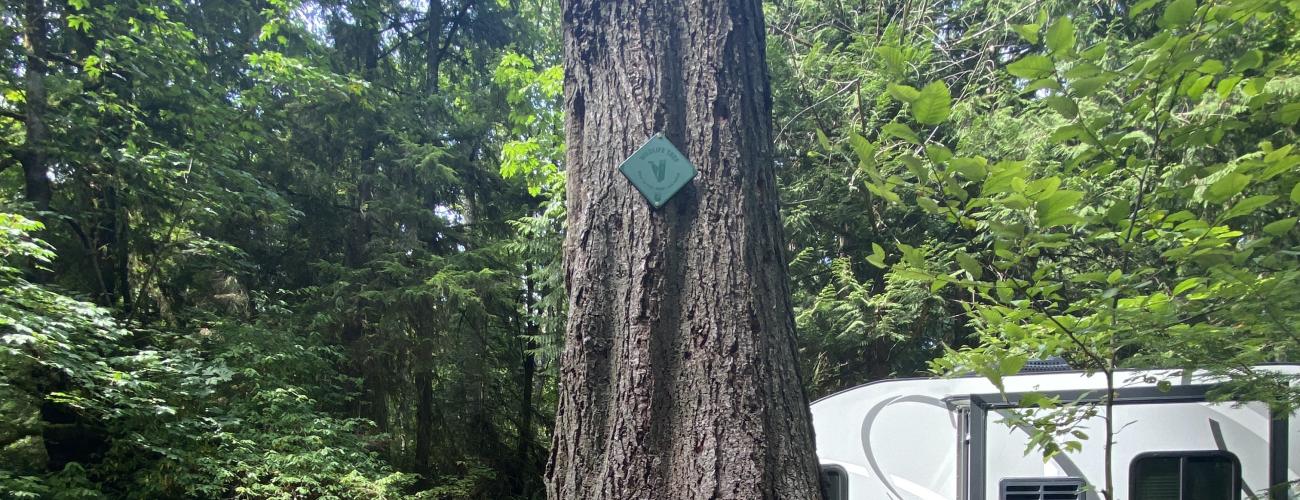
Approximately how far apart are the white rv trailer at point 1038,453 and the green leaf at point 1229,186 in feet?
6.18

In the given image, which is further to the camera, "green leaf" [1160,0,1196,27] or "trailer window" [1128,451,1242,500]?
"trailer window" [1128,451,1242,500]

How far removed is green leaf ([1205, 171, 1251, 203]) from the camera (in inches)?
72.3

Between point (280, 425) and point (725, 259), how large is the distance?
6.45m

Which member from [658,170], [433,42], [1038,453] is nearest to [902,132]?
[658,170]

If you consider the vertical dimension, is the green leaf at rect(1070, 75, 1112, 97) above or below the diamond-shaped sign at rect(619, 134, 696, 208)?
above

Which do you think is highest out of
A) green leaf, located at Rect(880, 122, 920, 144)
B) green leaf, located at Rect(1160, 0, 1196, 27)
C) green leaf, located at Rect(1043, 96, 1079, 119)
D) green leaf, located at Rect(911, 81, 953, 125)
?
green leaf, located at Rect(1160, 0, 1196, 27)

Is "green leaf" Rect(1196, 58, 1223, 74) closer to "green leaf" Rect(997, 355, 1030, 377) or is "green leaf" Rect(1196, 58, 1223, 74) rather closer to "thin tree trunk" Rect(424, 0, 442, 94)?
"green leaf" Rect(997, 355, 1030, 377)

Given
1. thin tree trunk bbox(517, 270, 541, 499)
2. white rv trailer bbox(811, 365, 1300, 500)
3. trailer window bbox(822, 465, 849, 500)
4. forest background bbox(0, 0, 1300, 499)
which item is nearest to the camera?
forest background bbox(0, 0, 1300, 499)

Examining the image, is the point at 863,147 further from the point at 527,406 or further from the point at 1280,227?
the point at 527,406

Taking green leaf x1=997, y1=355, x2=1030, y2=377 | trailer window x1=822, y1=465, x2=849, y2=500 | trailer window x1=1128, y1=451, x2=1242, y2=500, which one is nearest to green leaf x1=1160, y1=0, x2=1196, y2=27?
green leaf x1=997, y1=355, x2=1030, y2=377

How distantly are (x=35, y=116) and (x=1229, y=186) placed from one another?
8376mm

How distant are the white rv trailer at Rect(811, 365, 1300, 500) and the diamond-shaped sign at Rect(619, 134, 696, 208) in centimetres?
230

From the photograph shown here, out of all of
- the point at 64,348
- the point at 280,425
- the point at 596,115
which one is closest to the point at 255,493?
the point at 280,425

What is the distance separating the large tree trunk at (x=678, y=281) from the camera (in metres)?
1.60
